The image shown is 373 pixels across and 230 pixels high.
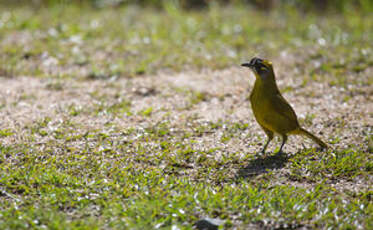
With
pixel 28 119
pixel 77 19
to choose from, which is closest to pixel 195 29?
pixel 77 19

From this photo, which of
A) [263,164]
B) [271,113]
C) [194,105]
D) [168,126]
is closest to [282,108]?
[271,113]

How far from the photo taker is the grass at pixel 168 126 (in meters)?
3.80

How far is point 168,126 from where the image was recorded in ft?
Answer: 18.3

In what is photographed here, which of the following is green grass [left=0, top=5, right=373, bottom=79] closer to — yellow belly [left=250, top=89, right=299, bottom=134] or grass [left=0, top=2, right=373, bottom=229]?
grass [left=0, top=2, right=373, bottom=229]

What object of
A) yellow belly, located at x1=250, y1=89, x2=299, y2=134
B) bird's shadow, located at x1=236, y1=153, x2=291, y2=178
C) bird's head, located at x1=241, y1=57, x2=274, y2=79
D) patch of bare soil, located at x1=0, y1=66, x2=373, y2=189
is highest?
bird's head, located at x1=241, y1=57, x2=274, y2=79

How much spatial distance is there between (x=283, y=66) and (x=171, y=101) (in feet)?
7.45

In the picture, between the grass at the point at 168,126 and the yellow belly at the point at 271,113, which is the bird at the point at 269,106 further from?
the grass at the point at 168,126

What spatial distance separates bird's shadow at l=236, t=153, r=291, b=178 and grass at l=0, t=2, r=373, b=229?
0.06 feet

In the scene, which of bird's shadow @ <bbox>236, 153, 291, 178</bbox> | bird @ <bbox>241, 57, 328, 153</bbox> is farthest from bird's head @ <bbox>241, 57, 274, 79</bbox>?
bird's shadow @ <bbox>236, 153, 291, 178</bbox>

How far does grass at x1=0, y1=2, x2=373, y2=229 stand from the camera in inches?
150

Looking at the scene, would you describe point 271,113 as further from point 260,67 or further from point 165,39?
point 165,39

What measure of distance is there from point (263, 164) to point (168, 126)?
1317 millimetres

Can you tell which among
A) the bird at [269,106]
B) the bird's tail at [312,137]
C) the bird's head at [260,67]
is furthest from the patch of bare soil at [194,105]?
the bird's head at [260,67]

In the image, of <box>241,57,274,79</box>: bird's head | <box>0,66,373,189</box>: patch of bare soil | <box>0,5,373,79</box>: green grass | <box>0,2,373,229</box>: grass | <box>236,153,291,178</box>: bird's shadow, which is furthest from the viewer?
<box>0,5,373,79</box>: green grass
